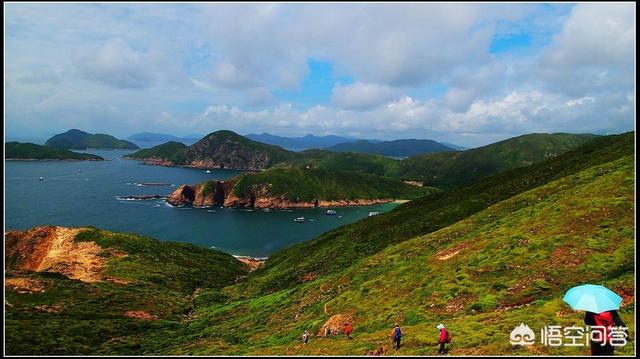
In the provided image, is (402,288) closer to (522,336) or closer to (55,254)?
(522,336)

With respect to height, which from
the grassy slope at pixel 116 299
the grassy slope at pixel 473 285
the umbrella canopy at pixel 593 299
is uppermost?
the umbrella canopy at pixel 593 299

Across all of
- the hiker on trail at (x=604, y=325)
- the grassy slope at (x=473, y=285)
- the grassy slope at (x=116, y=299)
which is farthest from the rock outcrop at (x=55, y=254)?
the hiker on trail at (x=604, y=325)

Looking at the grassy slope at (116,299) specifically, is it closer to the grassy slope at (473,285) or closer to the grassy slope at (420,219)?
the grassy slope at (473,285)

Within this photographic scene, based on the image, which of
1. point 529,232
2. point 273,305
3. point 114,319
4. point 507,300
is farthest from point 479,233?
point 114,319

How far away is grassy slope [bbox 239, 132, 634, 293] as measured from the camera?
2995 inches

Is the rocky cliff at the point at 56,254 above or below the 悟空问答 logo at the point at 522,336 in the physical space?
below

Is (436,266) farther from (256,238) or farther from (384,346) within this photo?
(256,238)

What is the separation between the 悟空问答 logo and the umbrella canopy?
6135 millimetres

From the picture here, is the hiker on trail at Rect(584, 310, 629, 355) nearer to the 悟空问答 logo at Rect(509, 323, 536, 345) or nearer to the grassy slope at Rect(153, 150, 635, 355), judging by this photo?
the grassy slope at Rect(153, 150, 635, 355)

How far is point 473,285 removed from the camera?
125ft

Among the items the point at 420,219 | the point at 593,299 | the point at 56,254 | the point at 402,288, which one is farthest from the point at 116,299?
the point at 593,299

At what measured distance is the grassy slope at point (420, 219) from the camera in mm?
76062

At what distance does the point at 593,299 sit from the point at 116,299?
72.5 meters

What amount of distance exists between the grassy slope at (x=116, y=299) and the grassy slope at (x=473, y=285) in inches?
372
